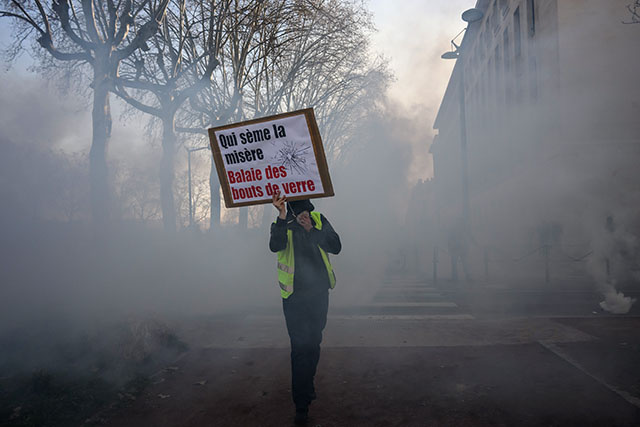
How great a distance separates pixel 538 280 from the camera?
1166 centimetres

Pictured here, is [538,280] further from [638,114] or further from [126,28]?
[126,28]

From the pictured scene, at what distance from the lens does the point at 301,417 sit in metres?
3.03

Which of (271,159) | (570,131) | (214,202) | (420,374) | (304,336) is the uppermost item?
(570,131)

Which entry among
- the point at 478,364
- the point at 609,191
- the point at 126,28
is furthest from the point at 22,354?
the point at 609,191

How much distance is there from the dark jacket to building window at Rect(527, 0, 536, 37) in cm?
1505

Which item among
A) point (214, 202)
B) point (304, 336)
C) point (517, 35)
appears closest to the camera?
point (304, 336)

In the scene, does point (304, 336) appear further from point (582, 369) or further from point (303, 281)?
point (582, 369)

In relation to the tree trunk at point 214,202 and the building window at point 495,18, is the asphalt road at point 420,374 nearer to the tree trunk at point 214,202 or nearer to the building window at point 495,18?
the tree trunk at point 214,202

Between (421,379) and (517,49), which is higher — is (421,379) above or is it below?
below

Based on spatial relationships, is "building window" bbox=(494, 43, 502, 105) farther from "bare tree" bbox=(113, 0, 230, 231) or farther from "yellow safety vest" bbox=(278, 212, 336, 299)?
"yellow safety vest" bbox=(278, 212, 336, 299)

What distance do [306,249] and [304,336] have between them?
1.86ft

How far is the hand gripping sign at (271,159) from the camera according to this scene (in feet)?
11.0

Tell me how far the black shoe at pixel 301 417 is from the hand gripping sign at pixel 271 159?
136 centimetres

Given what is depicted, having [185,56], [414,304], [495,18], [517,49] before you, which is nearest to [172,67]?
[185,56]
